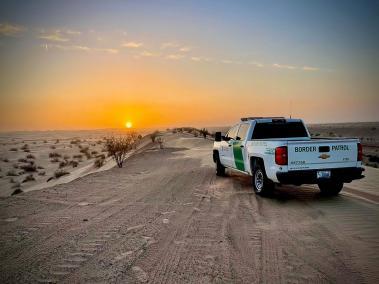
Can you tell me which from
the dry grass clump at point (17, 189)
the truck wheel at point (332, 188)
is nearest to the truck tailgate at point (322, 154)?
the truck wheel at point (332, 188)

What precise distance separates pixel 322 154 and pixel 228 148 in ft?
13.7

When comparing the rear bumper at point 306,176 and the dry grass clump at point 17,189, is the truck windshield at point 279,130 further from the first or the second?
the dry grass clump at point 17,189

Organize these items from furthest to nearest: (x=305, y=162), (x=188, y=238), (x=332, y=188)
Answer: (x=332, y=188), (x=305, y=162), (x=188, y=238)

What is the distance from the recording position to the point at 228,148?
12.2 metres

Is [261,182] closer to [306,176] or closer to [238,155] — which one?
[306,176]

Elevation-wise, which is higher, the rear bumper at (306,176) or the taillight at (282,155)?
the taillight at (282,155)

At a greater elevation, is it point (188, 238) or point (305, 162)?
point (305, 162)

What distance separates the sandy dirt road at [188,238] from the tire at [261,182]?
0.72 ft

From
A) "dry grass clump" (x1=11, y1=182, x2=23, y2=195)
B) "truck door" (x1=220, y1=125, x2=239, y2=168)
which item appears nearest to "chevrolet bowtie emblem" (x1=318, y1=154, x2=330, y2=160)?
"truck door" (x1=220, y1=125, x2=239, y2=168)

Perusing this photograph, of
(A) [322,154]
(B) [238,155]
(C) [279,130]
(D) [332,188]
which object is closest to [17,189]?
(B) [238,155]

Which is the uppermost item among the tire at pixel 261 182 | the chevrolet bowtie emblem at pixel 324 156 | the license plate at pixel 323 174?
the chevrolet bowtie emblem at pixel 324 156

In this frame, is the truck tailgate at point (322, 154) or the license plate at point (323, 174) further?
the license plate at point (323, 174)

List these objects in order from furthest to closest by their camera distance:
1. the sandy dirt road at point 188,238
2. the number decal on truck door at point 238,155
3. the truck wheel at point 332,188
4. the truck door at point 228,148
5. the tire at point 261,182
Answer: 1. the truck door at point 228,148
2. the number decal on truck door at point 238,155
3. the truck wheel at point 332,188
4. the tire at point 261,182
5. the sandy dirt road at point 188,238

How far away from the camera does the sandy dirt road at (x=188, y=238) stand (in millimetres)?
4555
